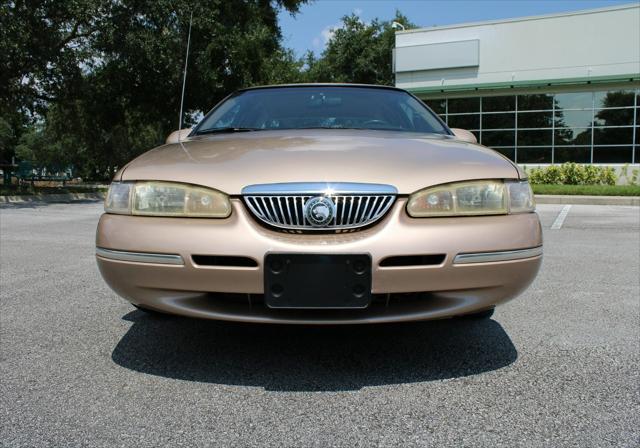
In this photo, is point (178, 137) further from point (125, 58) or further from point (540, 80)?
point (540, 80)

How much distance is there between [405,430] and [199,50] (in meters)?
16.7

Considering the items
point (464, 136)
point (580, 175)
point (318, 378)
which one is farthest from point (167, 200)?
point (580, 175)

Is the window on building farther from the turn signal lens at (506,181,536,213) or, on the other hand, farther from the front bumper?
the front bumper

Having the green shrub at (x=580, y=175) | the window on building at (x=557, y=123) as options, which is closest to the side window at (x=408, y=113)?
the green shrub at (x=580, y=175)

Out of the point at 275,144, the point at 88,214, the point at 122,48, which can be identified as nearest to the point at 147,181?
the point at 275,144

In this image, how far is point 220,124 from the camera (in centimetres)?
363

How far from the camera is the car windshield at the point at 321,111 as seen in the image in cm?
353

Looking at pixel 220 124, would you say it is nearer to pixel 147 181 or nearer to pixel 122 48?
pixel 147 181

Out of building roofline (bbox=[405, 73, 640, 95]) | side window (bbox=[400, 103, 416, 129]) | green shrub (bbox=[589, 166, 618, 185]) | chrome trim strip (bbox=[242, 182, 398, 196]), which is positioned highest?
building roofline (bbox=[405, 73, 640, 95])

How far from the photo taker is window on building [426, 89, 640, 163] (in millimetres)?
20781

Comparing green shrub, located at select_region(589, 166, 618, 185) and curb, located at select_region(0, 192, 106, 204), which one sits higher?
green shrub, located at select_region(589, 166, 618, 185)

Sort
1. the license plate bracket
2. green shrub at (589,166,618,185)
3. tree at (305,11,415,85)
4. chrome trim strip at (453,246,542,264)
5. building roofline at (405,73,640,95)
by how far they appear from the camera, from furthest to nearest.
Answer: tree at (305,11,415,85), building roofline at (405,73,640,95), green shrub at (589,166,618,185), chrome trim strip at (453,246,542,264), the license plate bracket

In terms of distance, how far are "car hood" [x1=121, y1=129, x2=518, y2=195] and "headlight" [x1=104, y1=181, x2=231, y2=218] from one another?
1.4 inches

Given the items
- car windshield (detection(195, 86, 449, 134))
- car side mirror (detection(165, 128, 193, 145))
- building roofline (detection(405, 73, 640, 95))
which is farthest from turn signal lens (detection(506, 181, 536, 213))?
building roofline (detection(405, 73, 640, 95))
